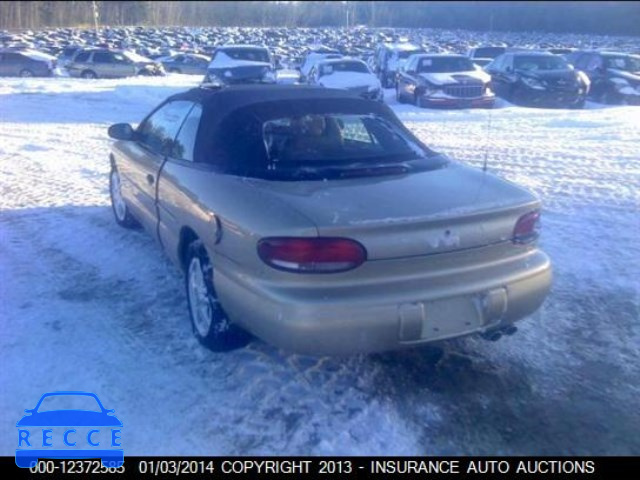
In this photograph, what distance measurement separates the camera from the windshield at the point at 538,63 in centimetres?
1669

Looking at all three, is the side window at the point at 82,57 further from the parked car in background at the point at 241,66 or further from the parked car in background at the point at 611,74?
the parked car in background at the point at 611,74

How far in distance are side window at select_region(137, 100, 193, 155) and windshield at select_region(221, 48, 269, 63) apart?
49.8ft

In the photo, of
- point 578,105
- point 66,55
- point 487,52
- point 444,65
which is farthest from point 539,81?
point 66,55

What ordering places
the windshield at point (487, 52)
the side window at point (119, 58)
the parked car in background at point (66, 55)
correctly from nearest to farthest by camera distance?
the windshield at point (487, 52) → the side window at point (119, 58) → the parked car in background at point (66, 55)

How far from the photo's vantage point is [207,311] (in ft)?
12.8

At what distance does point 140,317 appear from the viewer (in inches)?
172

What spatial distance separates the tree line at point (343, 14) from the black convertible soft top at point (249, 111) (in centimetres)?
700

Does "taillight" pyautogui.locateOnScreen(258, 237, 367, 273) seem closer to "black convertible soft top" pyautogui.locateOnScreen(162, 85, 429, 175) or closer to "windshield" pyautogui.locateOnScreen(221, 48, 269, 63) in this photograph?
"black convertible soft top" pyautogui.locateOnScreen(162, 85, 429, 175)

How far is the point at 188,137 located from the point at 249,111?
56cm

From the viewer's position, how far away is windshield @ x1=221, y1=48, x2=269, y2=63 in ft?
66.0

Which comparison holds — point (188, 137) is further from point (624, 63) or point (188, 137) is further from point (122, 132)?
point (624, 63)

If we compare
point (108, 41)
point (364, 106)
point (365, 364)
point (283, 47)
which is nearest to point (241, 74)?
point (364, 106)

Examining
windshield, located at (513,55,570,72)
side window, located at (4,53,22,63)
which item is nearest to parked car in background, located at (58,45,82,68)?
side window, located at (4,53,22,63)

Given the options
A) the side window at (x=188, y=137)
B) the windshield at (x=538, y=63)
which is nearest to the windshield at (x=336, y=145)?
the side window at (x=188, y=137)
